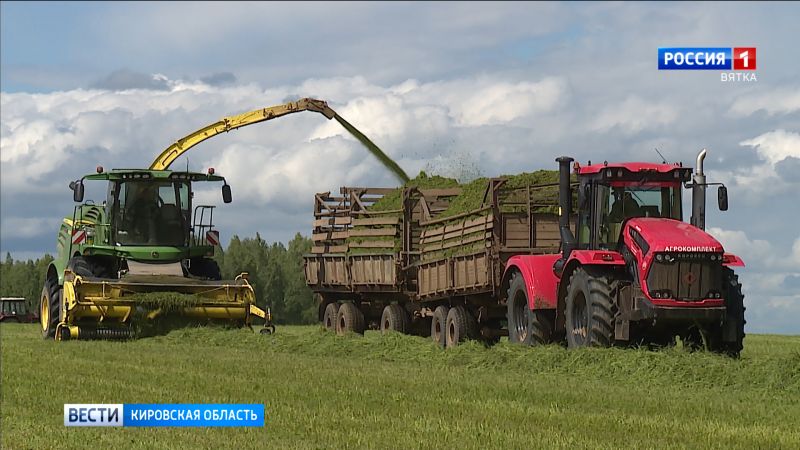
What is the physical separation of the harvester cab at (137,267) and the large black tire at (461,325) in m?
4.62

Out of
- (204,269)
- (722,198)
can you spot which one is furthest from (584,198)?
(204,269)

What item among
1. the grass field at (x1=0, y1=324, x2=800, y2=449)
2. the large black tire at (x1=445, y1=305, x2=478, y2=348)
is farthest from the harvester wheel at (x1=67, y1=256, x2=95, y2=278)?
the large black tire at (x1=445, y1=305, x2=478, y2=348)

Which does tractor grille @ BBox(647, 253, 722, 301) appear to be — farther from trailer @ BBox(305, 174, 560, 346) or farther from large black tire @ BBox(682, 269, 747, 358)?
Answer: trailer @ BBox(305, 174, 560, 346)

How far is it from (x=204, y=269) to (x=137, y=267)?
1658mm

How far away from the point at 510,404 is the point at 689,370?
139 inches

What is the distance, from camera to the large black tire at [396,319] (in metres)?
26.2

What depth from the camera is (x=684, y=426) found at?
39.1 feet

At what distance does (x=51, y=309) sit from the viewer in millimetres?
26891

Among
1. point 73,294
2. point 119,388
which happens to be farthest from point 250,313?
point 119,388

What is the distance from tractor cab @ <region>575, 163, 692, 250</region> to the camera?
18375 millimetres

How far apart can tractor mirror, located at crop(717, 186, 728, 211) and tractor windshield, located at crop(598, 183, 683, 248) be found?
24.4 inches

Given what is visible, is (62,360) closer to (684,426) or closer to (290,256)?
(684,426)

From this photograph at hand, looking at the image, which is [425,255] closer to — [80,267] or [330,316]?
[330,316]

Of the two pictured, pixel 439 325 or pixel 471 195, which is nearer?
pixel 471 195
